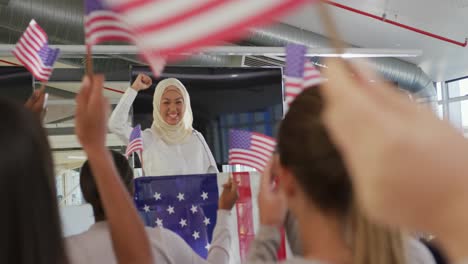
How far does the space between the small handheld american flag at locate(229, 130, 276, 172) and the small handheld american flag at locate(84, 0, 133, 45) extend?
1.59 meters

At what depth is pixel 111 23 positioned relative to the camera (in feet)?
5.97

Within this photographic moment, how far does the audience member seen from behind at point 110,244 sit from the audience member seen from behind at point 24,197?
673 mm

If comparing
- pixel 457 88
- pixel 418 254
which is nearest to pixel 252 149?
pixel 418 254

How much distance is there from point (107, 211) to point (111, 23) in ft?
2.71

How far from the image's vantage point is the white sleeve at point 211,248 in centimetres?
181

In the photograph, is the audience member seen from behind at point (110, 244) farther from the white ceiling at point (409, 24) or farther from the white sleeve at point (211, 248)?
the white ceiling at point (409, 24)

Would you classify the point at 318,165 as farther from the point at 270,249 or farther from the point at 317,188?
the point at 270,249

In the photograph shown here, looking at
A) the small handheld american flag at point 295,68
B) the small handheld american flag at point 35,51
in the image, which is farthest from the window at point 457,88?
the small handheld american flag at point 295,68

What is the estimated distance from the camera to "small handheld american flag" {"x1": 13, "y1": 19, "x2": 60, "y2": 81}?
2945 millimetres

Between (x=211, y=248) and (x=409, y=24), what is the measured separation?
272 inches

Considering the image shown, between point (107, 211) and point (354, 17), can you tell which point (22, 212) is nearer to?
point (107, 211)

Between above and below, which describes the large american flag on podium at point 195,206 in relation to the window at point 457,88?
below

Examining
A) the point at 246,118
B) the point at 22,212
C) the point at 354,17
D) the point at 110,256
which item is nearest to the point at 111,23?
the point at 110,256

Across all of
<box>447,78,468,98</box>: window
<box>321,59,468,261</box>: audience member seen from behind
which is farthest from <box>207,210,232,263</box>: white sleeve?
<box>447,78,468,98</box>: window
